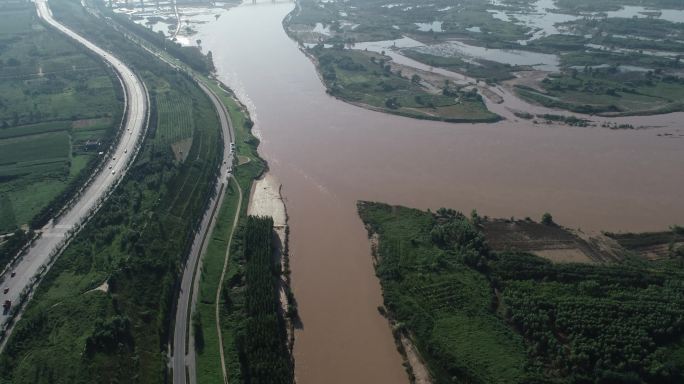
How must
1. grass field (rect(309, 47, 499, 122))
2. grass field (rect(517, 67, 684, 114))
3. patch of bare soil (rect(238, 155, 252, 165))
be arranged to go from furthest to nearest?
1. grass field (rect(517, 67, 684, 114))
2. grass field (rect(309, 47, 499, 122))
3. patch of bare soil (rect(238, 155, 252, 165))

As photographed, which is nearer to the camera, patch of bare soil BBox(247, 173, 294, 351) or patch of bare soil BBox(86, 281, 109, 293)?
patch of bare soil BBox(86, 281, 109, 293)

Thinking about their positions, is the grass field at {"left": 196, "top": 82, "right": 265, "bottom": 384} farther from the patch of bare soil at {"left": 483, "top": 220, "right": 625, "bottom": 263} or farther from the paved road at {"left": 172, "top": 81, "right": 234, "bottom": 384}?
the patch of bare soil at {"left": 483, "top": 220, "right": 625, "bottom": 263}

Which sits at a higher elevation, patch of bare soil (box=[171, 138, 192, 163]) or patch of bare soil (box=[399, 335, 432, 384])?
patch of bare soil (box=[171, 138, 192, 163])

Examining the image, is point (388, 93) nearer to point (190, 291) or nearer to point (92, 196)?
point (92, 196)

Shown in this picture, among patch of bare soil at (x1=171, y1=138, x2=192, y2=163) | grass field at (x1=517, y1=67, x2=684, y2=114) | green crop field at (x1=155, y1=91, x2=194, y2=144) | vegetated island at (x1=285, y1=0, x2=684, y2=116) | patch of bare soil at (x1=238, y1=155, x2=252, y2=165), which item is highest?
vegetated island at (x1=285, y1=0, x2=684, y2=116)

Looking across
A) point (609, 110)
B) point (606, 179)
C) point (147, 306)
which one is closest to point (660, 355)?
point (606, 179)

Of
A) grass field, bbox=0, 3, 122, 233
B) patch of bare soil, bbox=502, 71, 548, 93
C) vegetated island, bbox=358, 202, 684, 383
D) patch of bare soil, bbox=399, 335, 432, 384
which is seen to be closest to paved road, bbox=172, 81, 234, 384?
patch of bare soil, bbox=399, 335, 432, 384

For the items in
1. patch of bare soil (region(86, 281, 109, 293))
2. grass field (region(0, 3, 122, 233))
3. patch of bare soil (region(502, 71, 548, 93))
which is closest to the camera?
patch of bare soil (region(86, 281, 109, 293))
